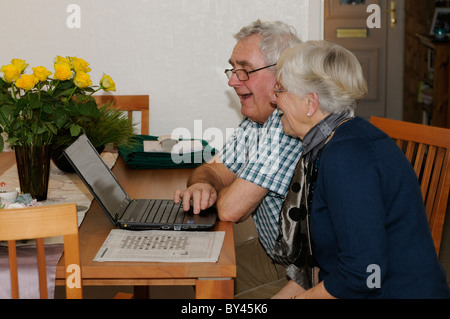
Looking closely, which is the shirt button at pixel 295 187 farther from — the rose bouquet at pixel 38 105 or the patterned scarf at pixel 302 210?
the rose bouquet at pixel 38 105

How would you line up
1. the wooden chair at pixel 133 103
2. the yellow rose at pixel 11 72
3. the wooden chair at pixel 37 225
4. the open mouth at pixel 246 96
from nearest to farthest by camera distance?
the wooden chair at pixel 37 225 < the yellow rose at pixel 11 72 < the open mouth at pixel 246 96 < the wooden chair at pixel 133 103

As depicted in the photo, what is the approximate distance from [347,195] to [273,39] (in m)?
0.69

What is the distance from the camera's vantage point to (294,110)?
140 cm

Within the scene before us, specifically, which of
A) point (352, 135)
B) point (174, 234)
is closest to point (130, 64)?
point (174, 234)

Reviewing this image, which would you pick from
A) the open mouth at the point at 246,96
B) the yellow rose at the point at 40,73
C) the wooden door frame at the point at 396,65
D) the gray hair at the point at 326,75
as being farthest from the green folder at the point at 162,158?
the wooden door frame at the point at 396,65

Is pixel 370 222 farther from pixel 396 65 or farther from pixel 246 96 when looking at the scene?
pixel 396 65

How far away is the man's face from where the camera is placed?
1746mm

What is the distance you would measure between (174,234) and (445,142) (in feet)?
2.71

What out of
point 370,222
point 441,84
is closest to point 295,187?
point 370,222

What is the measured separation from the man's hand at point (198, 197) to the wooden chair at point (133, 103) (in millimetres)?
1070

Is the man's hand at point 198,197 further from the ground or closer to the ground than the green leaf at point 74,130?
closer to the ground

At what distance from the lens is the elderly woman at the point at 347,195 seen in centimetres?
120
